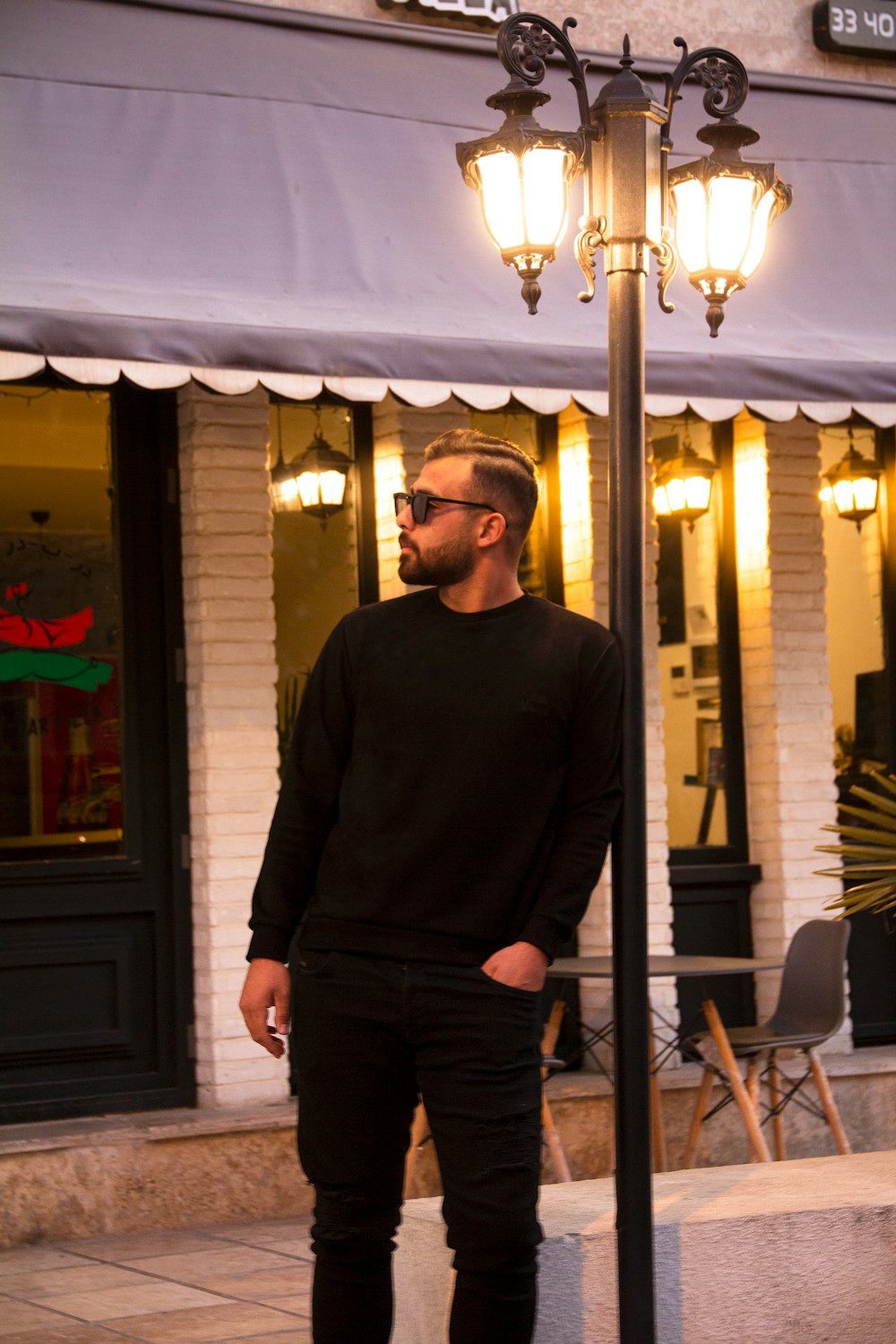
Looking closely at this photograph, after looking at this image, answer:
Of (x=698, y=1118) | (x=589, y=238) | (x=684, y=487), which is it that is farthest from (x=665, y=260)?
(x=684, y=487)

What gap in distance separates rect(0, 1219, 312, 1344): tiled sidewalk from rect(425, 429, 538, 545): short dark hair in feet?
8.46

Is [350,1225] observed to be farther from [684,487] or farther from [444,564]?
[684,487]

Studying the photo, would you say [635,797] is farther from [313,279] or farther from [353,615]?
[313,279]

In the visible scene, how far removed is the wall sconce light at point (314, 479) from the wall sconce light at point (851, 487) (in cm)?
244

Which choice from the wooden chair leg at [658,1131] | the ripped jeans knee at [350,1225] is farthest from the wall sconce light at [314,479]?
the ripped jeans knee at [350,1225]

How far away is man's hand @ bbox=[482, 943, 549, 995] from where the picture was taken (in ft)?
11.4

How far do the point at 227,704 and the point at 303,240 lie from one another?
1.89 metres

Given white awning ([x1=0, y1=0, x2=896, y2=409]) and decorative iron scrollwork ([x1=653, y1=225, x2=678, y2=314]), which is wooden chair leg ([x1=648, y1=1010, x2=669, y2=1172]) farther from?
decorative iron scrollwork ([x1=653, y1=225, x2=678, y2=314])

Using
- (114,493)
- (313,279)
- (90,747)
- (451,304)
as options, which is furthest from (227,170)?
(90,747)

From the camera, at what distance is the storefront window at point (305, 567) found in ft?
25.2

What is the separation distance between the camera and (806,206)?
24.4ft

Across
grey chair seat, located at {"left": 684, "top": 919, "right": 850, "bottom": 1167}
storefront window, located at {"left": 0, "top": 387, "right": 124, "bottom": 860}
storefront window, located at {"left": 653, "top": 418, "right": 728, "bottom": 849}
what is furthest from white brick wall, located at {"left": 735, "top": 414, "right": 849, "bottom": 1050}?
A: storefront window, located at {"left": 0, "top": 387, "right": 124, "bottom": 860}

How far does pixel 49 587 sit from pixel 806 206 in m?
3.38

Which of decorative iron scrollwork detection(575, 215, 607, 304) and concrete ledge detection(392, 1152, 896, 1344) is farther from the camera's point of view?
decorative iron scrollwork detection(575, 215, 607, 304)
